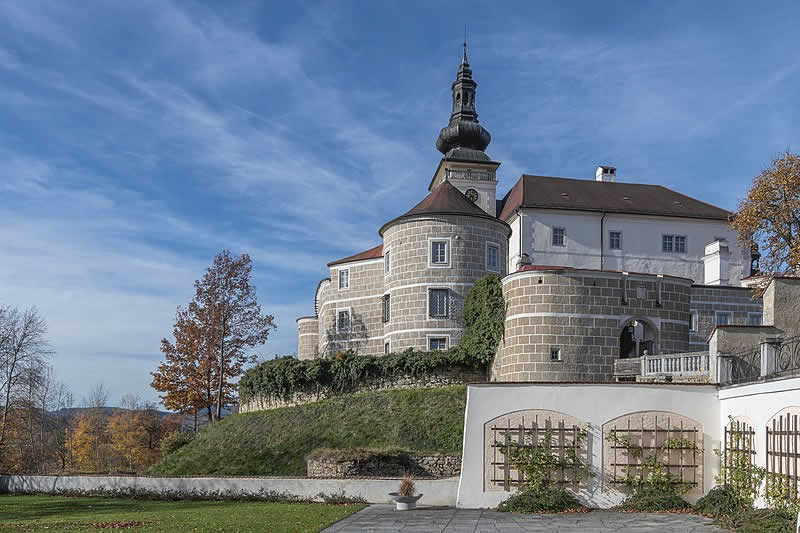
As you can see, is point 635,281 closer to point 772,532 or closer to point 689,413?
point 689,413

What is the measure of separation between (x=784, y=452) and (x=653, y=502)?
12.6 ft

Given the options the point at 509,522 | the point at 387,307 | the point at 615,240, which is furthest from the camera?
the point at 615,240

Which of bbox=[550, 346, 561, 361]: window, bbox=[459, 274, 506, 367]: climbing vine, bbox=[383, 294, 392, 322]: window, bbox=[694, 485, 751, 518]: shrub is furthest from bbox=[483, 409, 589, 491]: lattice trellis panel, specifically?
bbox=[383, 294, 392, 322]: window

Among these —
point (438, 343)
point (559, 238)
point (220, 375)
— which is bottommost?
point (220, 375)

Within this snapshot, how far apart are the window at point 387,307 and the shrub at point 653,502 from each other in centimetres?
2095

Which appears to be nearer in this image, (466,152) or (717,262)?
(717,262)

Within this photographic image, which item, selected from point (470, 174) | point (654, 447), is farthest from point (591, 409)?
point (470, 174)

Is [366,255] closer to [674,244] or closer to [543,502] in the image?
[674,244]

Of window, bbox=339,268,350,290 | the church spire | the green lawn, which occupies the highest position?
the church spire

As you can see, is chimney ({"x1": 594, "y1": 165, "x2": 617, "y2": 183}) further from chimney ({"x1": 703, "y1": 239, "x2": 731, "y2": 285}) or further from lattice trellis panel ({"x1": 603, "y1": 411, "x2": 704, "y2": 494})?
lattice trellis panel ({"x1": 603, "y1": 411, "x2": 704, "y2": 494})

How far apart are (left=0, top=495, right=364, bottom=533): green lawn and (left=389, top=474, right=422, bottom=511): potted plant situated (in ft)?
3.00

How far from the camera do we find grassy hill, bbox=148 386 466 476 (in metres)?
29.0

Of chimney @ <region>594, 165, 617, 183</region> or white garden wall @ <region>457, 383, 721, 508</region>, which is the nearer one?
white garden wall @ <region>457, 383, 721, 508</region>

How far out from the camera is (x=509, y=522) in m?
15.5
